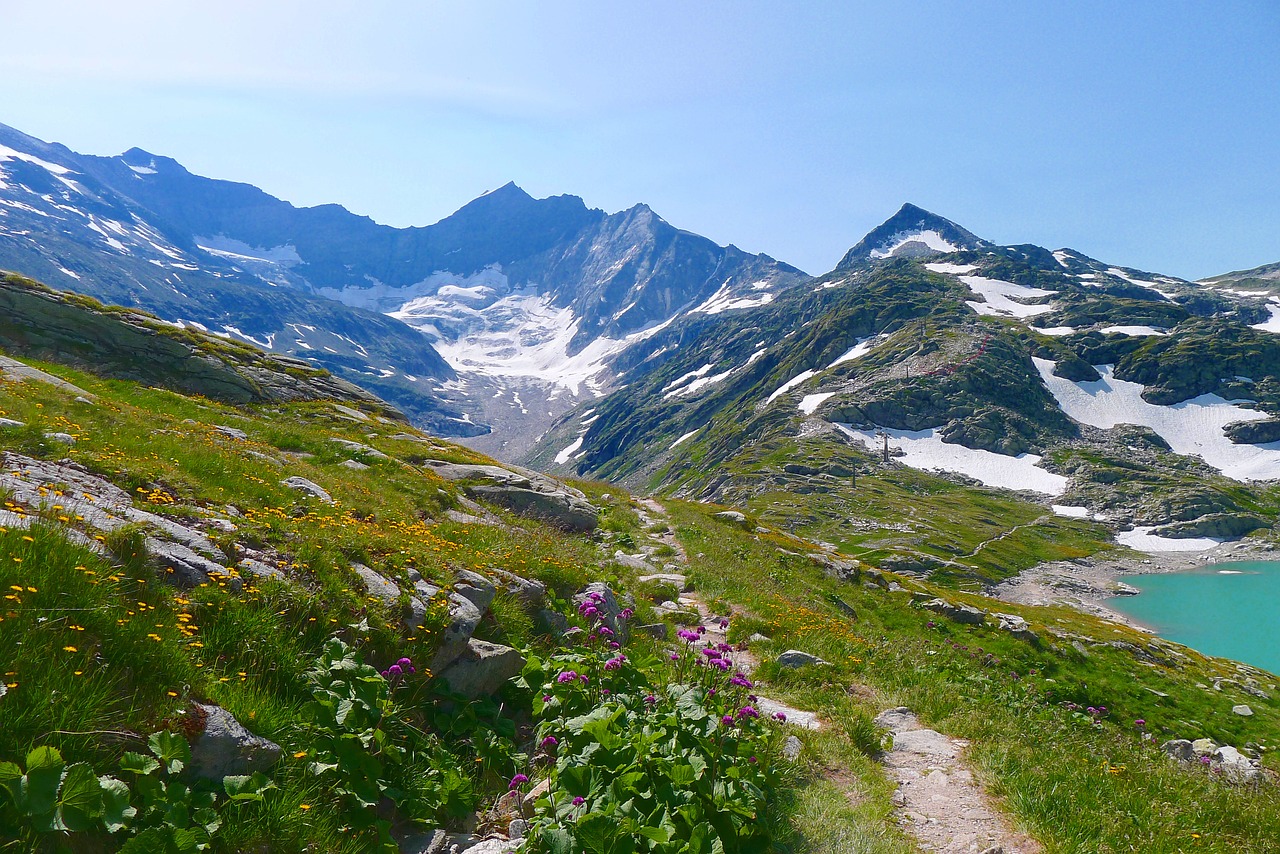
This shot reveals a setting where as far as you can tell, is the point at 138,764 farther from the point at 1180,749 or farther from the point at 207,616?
the point at 1180,749

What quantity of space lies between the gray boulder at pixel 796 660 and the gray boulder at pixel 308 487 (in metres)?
10.2

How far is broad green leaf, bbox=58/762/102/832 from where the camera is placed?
352 centimetres

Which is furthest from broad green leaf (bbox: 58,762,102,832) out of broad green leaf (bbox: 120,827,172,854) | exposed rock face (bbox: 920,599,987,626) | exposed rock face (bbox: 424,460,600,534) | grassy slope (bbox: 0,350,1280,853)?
exposed rock face (bbox: 920,599,987,626)

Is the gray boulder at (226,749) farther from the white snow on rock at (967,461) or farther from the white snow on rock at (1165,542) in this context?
the white snow on rock at (967,461)

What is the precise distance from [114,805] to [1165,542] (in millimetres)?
191464

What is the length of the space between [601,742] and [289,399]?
38.8 metres

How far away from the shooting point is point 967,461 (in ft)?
595

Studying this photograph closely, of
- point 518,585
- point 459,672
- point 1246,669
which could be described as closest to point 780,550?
point 518,585

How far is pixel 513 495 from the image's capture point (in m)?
24.5

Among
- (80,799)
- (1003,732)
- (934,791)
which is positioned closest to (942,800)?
(934,791)

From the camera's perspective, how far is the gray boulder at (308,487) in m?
13.0

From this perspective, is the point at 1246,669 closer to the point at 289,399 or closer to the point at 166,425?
the point at 166,425

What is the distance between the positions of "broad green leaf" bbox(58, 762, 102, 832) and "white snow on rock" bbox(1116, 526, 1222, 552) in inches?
7223

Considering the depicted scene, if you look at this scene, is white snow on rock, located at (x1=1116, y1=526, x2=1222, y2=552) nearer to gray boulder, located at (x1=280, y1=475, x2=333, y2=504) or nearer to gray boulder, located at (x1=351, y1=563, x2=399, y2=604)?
gray boulder, located at (x1=280, y1=475, x2=333, y2=504)
